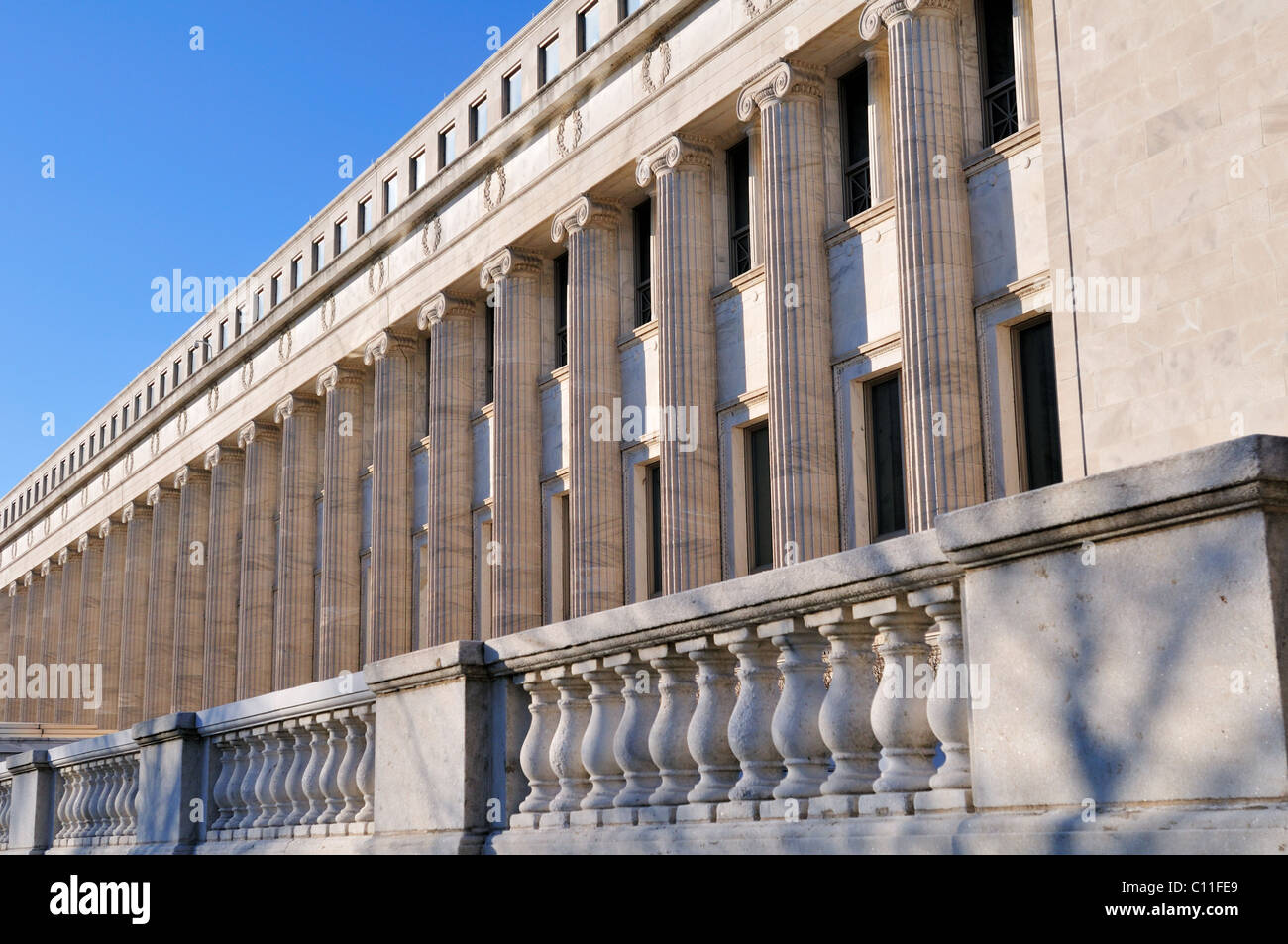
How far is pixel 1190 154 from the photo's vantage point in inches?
697

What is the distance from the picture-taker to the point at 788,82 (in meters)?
25.4

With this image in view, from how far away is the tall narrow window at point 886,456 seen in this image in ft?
77.7

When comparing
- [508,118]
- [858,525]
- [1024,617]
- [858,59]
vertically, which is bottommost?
[1024,617]

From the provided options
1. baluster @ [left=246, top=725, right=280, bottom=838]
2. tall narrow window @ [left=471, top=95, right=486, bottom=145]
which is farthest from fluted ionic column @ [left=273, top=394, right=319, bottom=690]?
baluster @ [left=246, top=725, right=280, bottom=838]

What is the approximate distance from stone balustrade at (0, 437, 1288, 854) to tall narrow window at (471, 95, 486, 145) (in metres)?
28.8

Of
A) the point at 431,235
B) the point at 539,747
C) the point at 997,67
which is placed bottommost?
the point at 539,747

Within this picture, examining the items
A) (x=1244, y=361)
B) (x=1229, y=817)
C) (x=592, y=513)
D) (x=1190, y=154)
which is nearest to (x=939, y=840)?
(x=1229, y=817)

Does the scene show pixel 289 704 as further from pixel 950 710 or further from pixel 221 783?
pixel 950 710

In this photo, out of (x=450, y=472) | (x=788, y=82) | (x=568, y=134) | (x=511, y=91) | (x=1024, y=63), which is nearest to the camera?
(x=1024, y=63)

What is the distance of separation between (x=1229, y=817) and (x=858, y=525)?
20.5 metres

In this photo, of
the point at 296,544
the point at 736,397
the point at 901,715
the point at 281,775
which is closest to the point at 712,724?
the point at 901,715

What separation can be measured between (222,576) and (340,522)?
997cm
